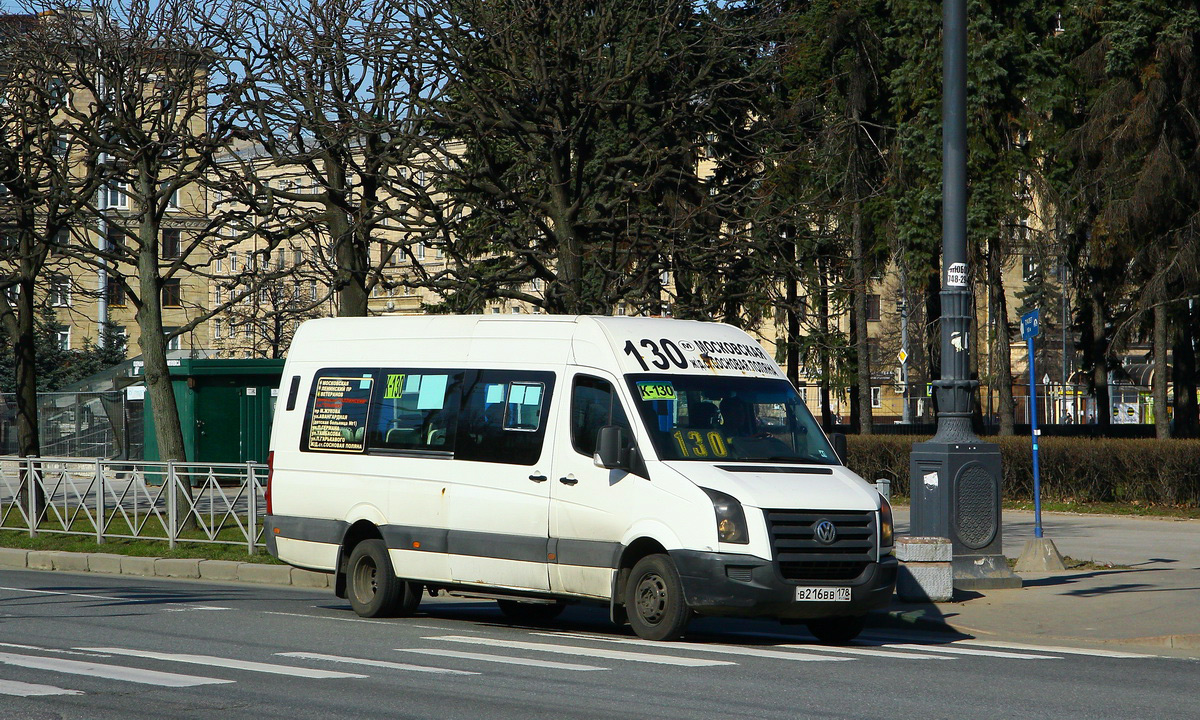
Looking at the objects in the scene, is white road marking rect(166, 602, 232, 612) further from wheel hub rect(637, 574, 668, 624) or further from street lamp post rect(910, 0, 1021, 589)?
street lamp post rect(910, 0, 1021, 589)

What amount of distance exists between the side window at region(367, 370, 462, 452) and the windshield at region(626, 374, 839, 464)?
6.21 ft

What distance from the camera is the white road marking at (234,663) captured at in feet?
29.4

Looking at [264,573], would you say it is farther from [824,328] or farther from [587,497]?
[824,328]

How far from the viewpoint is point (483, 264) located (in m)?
23.6

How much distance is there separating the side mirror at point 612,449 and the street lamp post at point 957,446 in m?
3.96

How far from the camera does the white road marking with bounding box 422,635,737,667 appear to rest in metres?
9.60

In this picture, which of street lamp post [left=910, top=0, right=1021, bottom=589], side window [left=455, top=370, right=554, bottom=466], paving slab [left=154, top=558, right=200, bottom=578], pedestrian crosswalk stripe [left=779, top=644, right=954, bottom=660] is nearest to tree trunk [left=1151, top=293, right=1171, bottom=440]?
street lamp post [left=910, top=0, right=1021, bottom=589]

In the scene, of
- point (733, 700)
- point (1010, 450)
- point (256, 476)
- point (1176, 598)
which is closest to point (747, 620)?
point (1176, 598)

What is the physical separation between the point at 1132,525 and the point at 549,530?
46.2 ft

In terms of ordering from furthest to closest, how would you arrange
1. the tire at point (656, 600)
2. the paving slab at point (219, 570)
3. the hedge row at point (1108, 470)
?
1. the hedge row at point (1108, 470)
2. the paving slab at point (219, 570)
3. the tire at point (656, 600)

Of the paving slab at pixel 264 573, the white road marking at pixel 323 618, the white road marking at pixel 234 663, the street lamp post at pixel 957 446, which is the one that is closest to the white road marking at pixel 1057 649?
the street lamp post at pixel 957 446

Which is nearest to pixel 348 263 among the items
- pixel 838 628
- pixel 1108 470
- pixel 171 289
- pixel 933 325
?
pixel 838 628

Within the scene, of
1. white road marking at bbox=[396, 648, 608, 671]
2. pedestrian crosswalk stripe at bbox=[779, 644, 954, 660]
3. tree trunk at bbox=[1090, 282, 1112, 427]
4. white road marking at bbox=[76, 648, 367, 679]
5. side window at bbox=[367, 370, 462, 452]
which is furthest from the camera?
tree trunk at bbox=[1090, 282, 1112, 427]

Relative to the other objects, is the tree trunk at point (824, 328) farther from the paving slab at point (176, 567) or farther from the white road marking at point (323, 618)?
the white road marking at point (323, 618)
